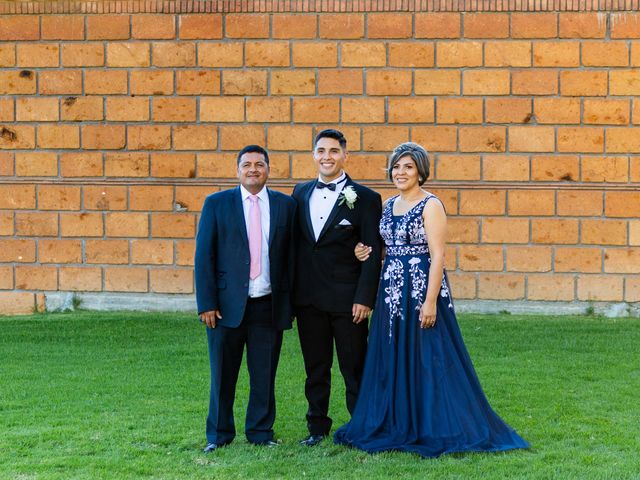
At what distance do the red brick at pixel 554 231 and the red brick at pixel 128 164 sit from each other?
13.2ft

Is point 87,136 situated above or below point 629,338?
above

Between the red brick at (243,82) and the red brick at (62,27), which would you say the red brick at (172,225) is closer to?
the red brick at (243,82)

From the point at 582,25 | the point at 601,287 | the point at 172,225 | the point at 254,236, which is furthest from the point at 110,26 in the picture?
the point at 254,236

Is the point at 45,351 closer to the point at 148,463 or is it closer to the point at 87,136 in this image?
the point at 87,136

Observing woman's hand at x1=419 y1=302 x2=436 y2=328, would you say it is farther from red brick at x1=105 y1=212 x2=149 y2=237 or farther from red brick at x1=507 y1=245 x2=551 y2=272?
red brick at x1=105 y1=212 x2=149 y2=237

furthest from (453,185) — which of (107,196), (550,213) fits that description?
(107,196)

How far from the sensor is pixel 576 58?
415 inches

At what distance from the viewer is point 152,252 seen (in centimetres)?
1104

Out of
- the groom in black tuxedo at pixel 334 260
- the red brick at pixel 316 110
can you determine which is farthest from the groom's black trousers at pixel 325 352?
the red brick at pixel 316 110

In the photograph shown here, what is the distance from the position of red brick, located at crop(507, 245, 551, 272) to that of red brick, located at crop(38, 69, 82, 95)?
15.7 ft

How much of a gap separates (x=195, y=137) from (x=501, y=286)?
138 inches

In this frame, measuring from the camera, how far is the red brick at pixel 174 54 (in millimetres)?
10898

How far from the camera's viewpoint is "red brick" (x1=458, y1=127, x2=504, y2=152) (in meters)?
10.7

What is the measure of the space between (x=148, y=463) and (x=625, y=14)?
710cm
